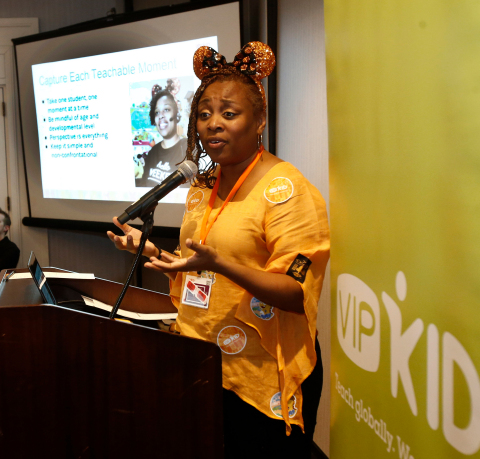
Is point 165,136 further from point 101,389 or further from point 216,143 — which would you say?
point 101,389

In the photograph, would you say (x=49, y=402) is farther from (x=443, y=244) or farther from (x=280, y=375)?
(x=443, y=244)

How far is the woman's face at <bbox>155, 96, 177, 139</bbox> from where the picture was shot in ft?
10.3

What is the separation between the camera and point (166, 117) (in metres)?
3.17

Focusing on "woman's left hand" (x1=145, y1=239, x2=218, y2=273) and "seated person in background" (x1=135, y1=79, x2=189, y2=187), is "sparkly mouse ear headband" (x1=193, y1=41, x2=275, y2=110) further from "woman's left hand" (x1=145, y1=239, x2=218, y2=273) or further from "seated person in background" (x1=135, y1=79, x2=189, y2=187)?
"seated person in background" (x1=135, y1=79, x2=189, y2=187)

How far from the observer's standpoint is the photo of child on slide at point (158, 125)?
3.09m

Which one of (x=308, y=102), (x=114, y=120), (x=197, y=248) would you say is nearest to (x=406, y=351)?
(x=197, y=248)

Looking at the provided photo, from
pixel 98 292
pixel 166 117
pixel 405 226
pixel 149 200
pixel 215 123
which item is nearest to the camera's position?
pixel 405 226

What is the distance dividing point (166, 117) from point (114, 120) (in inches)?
20.2

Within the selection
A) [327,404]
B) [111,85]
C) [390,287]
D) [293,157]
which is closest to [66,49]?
[111,85]

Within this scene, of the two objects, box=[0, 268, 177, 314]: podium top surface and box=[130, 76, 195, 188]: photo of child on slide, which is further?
box=[130, 76, 195, 188]: photo of child on slide

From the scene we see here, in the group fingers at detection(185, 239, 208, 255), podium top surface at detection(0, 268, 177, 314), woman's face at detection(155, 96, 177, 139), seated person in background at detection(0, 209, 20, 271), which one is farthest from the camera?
seated person in background at detection(0, 209, 20, 271)

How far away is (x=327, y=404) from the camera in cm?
217

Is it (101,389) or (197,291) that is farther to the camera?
(197,291)

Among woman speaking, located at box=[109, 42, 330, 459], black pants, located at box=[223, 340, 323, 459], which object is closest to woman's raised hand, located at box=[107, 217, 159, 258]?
woman speaking, located at box=[109, 42, 330, 459]
